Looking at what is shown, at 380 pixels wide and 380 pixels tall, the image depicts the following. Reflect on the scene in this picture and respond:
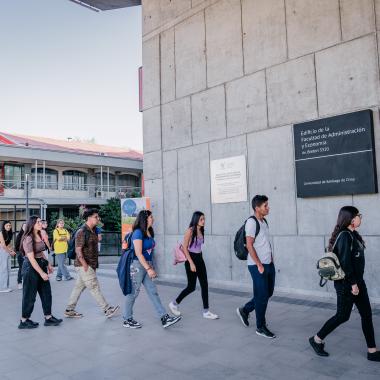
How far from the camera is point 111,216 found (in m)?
23.8

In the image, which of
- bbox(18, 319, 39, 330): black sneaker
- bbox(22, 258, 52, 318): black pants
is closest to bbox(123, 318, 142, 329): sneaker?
bbox(22, 258, 52, 318): black pants

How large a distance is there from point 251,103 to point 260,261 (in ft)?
14.3

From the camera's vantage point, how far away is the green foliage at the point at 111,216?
930 inches

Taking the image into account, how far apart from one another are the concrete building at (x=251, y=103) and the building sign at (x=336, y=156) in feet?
0.52

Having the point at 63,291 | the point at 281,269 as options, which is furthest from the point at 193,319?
the point at 63,291

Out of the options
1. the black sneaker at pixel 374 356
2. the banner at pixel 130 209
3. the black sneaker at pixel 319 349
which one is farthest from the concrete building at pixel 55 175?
the black sneaker at pixel 374 356

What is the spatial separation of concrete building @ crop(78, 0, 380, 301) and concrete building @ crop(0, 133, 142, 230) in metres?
15.2

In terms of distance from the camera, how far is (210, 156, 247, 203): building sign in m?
8.23

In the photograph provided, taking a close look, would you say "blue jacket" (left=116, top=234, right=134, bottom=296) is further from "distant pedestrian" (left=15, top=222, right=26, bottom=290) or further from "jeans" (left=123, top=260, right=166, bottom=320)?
"distant pedestrian" (left=15, top=222, right=26, bottom=290)

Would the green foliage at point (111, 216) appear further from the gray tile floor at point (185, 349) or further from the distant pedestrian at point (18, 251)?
the gray tile floor at point (185, 349)

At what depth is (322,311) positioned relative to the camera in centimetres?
589

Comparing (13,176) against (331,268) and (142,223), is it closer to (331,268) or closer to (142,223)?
(142,223)

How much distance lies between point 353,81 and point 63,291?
23.4 feet

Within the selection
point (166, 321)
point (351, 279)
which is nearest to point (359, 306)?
point (351, 279)
